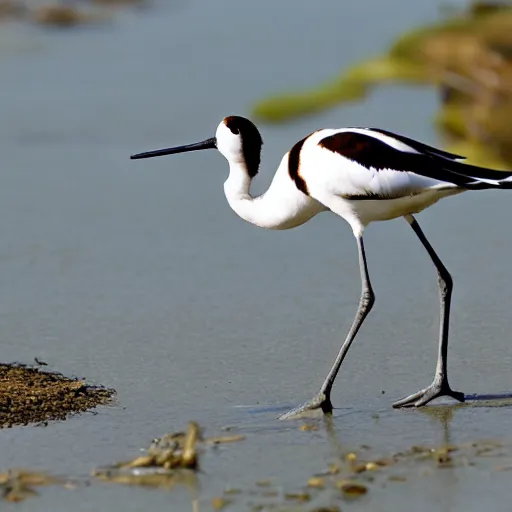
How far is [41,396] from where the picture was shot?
455 cm

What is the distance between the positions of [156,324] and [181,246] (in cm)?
122

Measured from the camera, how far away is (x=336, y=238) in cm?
679

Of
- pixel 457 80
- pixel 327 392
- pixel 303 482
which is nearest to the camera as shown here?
pixel 303 482

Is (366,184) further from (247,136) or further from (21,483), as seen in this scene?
(21,483)

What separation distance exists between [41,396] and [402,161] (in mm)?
1400

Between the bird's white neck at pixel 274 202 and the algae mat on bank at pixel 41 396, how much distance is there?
81 centimetres

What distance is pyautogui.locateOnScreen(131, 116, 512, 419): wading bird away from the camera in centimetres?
453

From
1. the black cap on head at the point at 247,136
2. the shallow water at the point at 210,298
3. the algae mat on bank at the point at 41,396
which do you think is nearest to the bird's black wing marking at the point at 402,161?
the black cap on head at the point at 247,136

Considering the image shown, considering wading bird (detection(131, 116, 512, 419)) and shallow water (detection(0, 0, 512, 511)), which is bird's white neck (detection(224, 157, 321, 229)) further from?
shallow water (detection(0, 0, 512, 511))

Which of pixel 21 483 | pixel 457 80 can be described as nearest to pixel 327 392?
pixel 21 483

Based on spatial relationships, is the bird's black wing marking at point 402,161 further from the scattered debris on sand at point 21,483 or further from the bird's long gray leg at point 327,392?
the scattered debris on sand at point 21,483

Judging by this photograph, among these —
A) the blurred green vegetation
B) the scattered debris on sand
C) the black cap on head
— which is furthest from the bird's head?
the blurred green vegetation

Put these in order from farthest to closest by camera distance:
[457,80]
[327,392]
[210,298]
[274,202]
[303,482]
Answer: [457,80] → [210,298] → [274,202] → [327,392] → [303,482]

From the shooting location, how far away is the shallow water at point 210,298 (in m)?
4.15
